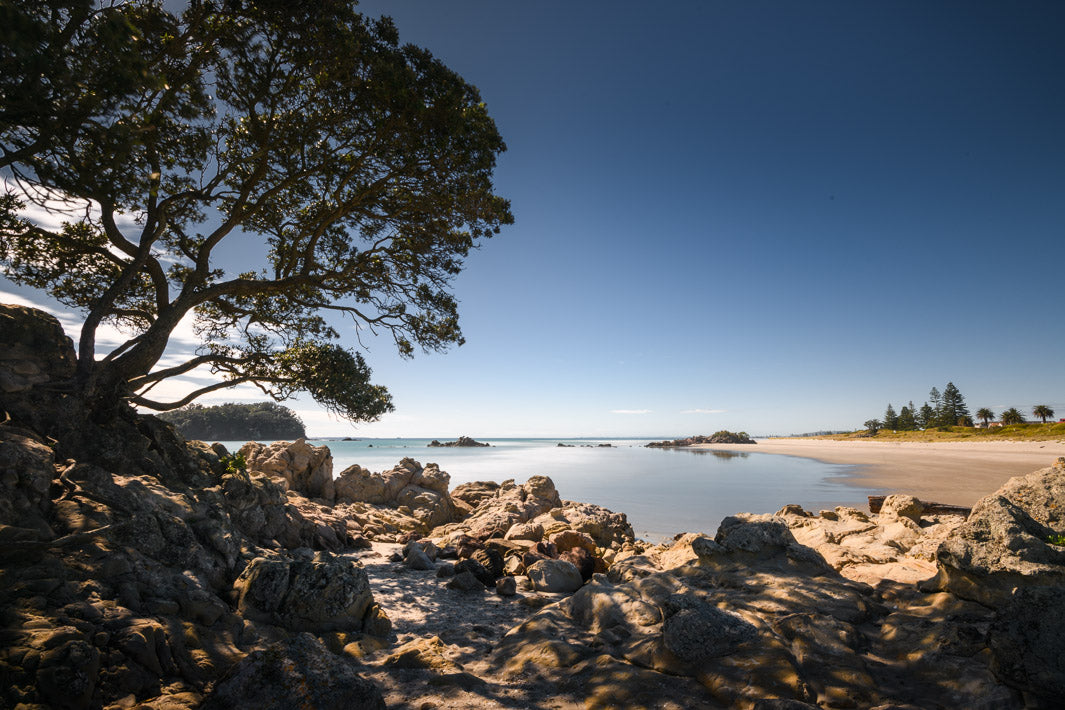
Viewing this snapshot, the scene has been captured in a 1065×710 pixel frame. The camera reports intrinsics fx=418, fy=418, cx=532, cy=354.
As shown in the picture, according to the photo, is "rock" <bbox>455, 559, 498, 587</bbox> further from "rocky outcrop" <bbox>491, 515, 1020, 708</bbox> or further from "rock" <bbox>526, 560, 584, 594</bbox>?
"rocky outcrop" <bbox>491, 515, 1020, 708</bbox>

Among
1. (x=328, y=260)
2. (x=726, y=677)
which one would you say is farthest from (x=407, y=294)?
(x=726, y=677)

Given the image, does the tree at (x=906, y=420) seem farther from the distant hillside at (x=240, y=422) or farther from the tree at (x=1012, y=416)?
the distant hillside at (x=240, y=422)

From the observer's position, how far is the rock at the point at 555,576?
8344mm

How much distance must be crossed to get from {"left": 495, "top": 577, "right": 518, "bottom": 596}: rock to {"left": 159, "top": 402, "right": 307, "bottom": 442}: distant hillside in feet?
243

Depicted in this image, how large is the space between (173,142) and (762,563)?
1477 centimetres

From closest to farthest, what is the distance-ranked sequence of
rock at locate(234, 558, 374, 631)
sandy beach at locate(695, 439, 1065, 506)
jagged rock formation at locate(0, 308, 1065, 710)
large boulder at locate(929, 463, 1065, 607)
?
jagged rock formation at locate(0, 308, 1065, 710), large boulder at locate(929, 463, 1065, 607), rock at locate(234, 558, 374, 631), sandy beach at locate(695, 439, 1065, 506)

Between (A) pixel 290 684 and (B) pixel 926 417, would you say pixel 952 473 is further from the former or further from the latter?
(B) pixel 926 417

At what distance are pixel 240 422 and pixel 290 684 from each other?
94801 mm

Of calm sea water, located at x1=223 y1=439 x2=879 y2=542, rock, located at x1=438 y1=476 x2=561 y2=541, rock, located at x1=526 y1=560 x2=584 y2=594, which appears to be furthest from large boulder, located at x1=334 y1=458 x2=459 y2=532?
rock, located at x1=526 y1=560 x2=584 y2=594

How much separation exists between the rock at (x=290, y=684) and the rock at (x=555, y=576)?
17.8 ft

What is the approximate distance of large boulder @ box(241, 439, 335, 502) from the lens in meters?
16.3

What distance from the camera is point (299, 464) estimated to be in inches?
667

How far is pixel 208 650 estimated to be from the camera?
167 inches

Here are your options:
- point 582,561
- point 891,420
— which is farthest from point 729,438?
point 582,561
